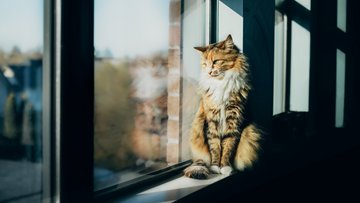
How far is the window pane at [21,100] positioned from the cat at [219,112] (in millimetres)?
821

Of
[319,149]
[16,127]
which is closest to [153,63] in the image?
[16,127]

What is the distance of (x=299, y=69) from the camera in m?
2.85

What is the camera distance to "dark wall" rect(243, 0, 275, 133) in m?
1.94

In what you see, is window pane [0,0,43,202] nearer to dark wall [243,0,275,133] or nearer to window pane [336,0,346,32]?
dark wall [243,0,275,133]

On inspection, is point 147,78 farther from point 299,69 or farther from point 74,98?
point 299,69

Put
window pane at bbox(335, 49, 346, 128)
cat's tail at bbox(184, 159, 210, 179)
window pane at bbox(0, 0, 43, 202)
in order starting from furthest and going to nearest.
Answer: window pane at bbox(335, 49, 346, 128) → cat's tail at bbox(184, 159, 210, 179) → window pane at bbox(0, 0, 43, 202)

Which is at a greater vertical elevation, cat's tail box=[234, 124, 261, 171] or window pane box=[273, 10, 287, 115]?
window pane box=[273, 10, 287, 115]

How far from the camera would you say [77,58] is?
1170mm

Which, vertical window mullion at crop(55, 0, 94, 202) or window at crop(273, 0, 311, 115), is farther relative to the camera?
window at crop(273, 0, 311, 115)

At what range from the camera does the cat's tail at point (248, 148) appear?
1.85 m

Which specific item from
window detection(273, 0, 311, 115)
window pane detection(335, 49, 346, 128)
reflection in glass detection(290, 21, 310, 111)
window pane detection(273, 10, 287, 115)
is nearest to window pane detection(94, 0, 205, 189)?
window pane detection(273, 10, 287, 115)

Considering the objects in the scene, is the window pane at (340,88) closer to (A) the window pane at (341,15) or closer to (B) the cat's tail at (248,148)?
(A) the window pane at (341,15)

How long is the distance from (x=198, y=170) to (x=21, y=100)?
930 mm

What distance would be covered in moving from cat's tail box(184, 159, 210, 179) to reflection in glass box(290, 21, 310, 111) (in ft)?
4.17
